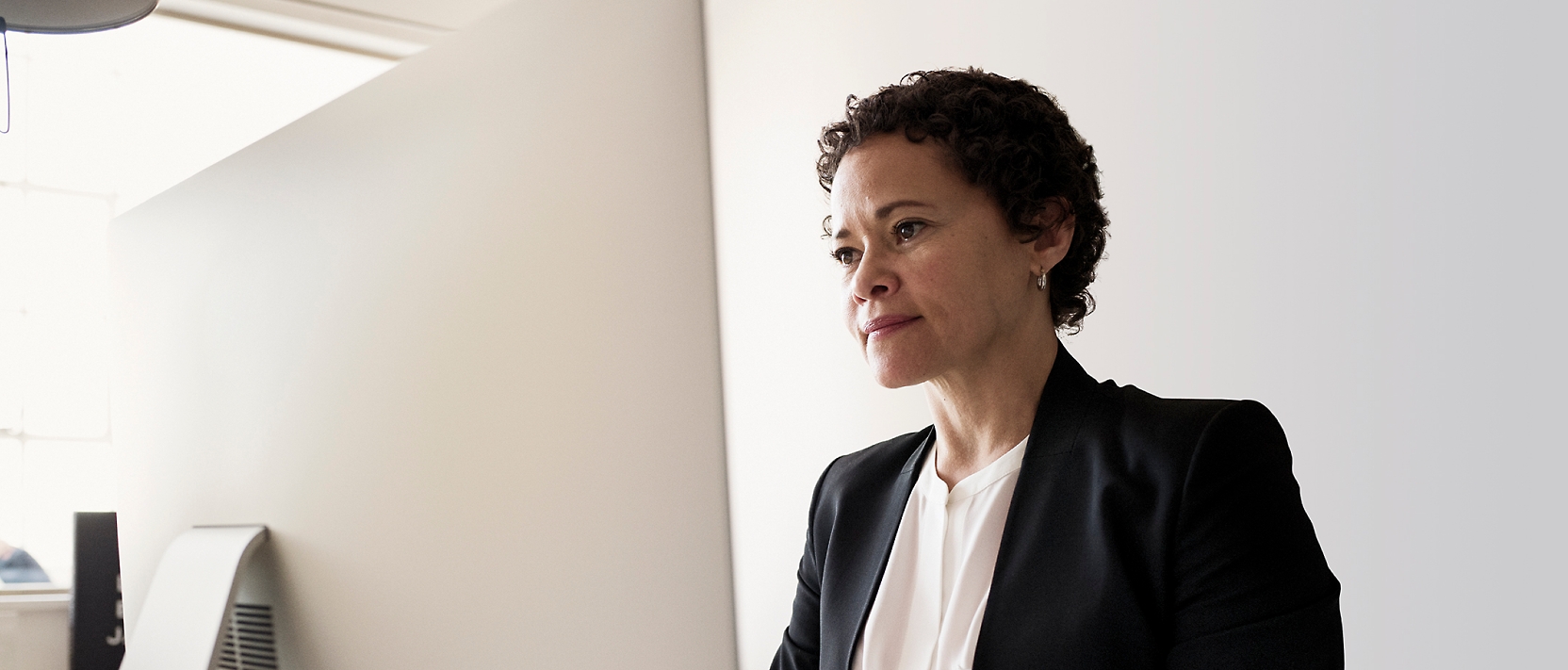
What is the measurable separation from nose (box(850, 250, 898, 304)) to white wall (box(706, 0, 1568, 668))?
58cm

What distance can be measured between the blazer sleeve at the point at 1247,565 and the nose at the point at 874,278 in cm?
31

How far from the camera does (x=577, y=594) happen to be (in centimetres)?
220

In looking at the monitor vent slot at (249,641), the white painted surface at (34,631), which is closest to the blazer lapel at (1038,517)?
the monitor vent slot at (249,641)

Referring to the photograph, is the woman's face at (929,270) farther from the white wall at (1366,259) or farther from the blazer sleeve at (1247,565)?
the white wall at (1366,259)

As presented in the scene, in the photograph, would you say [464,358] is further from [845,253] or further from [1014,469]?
[1014,469]

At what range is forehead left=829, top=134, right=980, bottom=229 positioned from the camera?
1034mm

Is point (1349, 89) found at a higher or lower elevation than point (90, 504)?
higher

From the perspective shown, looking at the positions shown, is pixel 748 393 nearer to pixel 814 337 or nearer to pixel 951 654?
pixel 814 337

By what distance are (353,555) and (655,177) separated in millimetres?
1459

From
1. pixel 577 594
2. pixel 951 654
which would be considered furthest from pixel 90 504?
pixel 951 654

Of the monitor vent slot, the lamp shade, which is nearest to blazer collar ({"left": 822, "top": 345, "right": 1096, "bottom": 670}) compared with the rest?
the monitor vent slot

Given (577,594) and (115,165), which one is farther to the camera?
(115,165)

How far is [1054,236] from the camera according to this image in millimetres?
1091

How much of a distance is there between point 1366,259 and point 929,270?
1.85 feet
